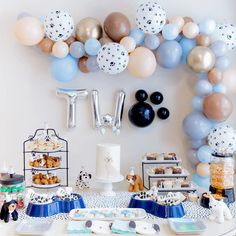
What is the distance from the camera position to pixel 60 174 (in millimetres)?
1861

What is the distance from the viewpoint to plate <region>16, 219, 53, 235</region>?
119cm

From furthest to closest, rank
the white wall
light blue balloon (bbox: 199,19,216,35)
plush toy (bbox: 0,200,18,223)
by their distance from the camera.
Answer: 1. the white wall
2. light blue balloon (bbox: 199,19,216,35)
3. plush toy (bbox: 0,200,18,223)

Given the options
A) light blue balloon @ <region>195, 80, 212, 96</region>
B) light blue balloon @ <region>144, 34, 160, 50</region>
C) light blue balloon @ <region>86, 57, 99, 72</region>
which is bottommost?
light blue balloon @ <region>195, 80, 212, 96</region>

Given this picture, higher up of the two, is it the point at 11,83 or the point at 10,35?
the point at 10,35

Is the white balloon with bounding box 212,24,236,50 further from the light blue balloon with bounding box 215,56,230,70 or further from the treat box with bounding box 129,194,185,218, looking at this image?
the treat box with bounding box 129,194,185,218

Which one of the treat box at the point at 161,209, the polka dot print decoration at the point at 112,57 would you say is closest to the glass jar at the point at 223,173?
the treat box at the point at 161,209

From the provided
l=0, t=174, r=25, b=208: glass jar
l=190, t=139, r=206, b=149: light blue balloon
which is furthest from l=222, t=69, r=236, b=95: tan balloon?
l=0, t=174, r=25, b=208: glass jar

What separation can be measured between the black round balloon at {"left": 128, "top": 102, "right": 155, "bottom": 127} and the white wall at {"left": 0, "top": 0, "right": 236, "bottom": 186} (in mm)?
58

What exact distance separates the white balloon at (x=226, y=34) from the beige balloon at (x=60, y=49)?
0.65 metres

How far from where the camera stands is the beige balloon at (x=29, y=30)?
1657mm

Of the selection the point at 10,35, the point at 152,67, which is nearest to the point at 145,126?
the point at 152,67

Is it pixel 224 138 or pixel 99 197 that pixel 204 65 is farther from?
pixel 99 197

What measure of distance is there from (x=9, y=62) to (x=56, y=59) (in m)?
0.25

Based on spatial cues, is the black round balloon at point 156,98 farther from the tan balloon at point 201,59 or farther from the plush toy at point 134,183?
the plush toy at point 134,183
